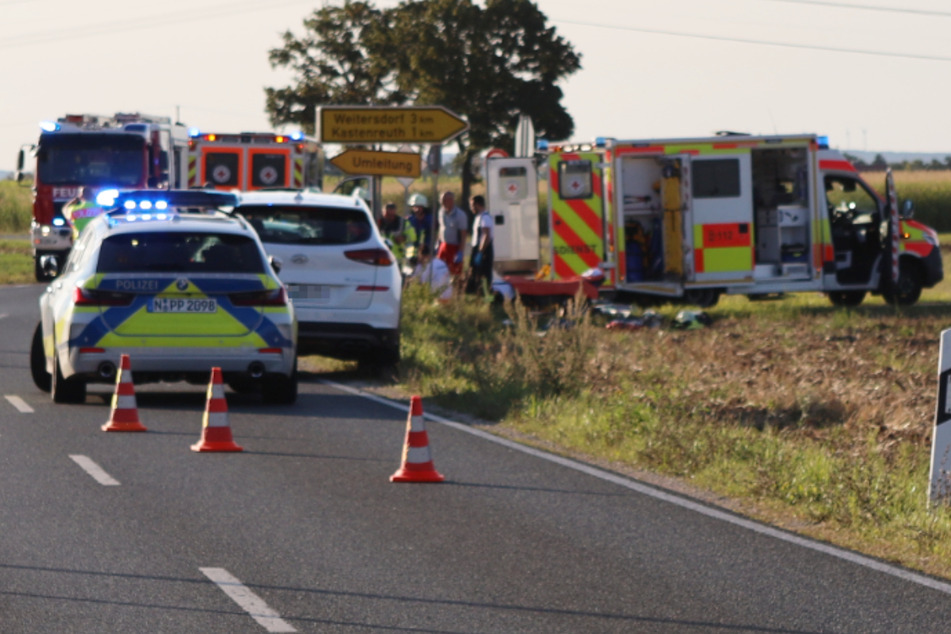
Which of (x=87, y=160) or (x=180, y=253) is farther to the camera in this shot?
(x=87, y=160)

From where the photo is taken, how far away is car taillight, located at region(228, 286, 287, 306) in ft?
43.9

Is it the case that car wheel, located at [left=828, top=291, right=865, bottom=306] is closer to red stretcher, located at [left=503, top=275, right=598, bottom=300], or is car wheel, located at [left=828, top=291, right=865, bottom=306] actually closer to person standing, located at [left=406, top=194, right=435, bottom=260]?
red stretcher, located at [left=503, top=275, right=598, bottom=300]

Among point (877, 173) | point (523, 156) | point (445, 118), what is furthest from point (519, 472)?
point (877, 173)

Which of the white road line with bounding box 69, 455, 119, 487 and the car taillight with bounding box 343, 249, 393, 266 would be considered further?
the car taillight with bounding box 343, 249, 393, 266

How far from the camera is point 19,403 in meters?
13.9

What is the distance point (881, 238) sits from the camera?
81.9ft

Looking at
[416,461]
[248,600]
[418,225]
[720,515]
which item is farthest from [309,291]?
[418,225]

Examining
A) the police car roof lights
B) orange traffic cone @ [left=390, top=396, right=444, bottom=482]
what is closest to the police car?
the police car roof lights

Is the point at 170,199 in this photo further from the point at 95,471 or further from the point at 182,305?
the point at 95,471

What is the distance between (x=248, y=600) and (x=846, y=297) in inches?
819

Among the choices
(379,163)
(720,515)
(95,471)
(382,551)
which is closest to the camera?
(382,551)

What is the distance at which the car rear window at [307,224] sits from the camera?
52.4 ft

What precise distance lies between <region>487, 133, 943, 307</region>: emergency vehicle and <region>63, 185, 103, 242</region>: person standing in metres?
6.20

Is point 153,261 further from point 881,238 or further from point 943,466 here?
point 881,238
